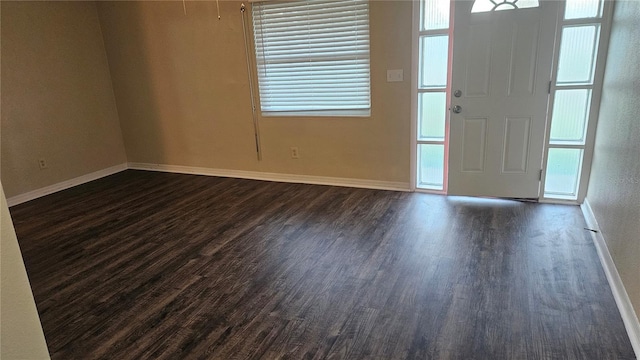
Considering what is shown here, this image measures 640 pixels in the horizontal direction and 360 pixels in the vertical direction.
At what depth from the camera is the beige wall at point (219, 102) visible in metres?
3.94

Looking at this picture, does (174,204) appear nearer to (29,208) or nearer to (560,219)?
(29,208)

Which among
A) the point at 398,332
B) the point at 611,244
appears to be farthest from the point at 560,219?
the point at 398,332

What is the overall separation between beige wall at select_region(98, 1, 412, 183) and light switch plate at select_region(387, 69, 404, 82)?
0.05m

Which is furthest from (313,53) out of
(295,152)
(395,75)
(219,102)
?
(219,102)

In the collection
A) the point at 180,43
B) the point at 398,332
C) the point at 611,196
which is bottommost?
the point at 398,332

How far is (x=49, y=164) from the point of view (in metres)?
4.63

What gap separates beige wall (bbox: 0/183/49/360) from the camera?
87 centimetres

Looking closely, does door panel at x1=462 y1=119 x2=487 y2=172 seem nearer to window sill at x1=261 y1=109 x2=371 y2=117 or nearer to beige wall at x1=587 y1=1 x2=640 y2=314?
beige wall at x1=587 y1=1 x2=640 y2=314

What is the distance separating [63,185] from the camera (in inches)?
189

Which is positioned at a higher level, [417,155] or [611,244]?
[417,155]

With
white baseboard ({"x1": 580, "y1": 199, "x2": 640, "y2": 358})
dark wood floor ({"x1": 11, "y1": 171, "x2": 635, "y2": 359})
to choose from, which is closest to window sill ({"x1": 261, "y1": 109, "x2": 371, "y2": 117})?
dark wood floor ({"x1": 11, "y1": 171, "x2": 635, "y2": 359})

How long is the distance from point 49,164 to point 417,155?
4.21 metres

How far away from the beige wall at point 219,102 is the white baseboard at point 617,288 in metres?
1.70

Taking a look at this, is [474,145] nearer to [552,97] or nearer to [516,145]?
[516,145]
